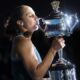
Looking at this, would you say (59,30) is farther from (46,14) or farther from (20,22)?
(20,22)

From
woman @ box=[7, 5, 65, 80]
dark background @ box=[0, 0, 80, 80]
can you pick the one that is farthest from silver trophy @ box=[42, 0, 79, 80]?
woman @ box=[7, 5, 65, 80]

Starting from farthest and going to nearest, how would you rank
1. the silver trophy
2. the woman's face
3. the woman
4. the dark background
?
1. the dark background
2. the silver trophy
3. the woman's face
4. the woman

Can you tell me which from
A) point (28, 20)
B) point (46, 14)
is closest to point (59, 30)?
point (46, 14)

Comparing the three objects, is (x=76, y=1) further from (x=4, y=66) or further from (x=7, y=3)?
(x=4, y=66)

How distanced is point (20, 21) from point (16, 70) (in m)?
0.22

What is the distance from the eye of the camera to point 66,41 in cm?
189

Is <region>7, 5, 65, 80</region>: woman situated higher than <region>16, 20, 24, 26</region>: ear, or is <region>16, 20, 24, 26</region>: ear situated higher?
<region>16, 20, 24, 26</region>: ear

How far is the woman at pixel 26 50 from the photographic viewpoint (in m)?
1.08

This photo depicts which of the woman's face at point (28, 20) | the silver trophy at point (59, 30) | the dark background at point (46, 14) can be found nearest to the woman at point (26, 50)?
the woman's face at point (28, 20)

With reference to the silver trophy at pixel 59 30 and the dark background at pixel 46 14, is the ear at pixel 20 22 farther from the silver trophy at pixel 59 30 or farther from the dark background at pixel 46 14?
the dark background at pixel 46 14

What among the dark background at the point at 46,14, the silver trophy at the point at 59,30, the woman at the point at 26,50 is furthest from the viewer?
the dark background at the point at 46,14

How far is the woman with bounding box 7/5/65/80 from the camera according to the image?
1076mm

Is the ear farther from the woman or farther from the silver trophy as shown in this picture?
the silver trophy

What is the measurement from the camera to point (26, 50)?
3.59 ft
